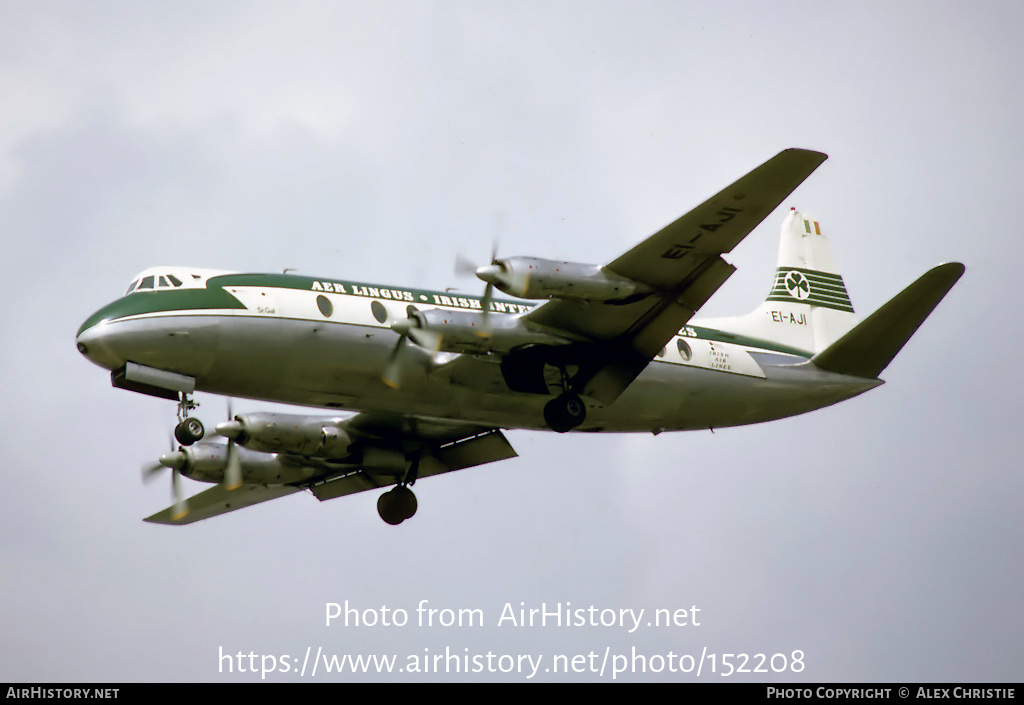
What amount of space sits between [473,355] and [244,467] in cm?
692

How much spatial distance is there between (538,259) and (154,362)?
6570mm

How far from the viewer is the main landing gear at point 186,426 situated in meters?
20.1

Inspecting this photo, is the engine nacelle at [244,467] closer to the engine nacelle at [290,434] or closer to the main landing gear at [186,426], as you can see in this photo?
the engine nacelle at [290,434]

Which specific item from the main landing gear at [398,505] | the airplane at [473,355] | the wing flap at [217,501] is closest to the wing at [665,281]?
the airplane at [473,355]

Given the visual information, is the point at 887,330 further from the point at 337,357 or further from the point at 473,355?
the point at 337,357

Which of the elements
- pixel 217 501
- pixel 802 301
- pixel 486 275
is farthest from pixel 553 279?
pixel 217 501

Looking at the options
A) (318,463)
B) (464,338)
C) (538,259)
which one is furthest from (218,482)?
(538,259)

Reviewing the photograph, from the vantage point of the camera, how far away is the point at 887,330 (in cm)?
2300

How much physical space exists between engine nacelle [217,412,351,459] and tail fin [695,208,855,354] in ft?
26.2

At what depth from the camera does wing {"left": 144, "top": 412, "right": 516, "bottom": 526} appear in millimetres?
24719

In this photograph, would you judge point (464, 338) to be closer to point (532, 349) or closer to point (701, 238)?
point (532, 349)

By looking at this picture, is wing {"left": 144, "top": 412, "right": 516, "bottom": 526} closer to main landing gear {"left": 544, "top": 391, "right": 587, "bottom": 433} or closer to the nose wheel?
main landing gear {"left": 544, "top": 391, "right": 587, "bottom": 433}

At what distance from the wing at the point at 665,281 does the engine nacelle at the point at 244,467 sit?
729cm
